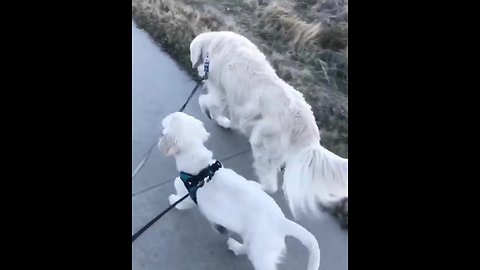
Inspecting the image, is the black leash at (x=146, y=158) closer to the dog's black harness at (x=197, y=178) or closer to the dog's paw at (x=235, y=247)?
the dog's black harness at (x=197, y=178)

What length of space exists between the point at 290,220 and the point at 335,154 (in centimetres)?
37

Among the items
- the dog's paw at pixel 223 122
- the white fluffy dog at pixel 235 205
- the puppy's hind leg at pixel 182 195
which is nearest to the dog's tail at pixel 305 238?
the white fluffy dog at pixel 235 205

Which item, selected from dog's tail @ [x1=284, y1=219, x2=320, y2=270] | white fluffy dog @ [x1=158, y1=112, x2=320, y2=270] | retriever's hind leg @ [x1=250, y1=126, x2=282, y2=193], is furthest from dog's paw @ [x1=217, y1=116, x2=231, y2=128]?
dog's tail @ [x1=284, y1=219, x2=320, y2=270]

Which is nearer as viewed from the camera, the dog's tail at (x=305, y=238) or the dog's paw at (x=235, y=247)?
the dog's tail at (x=305, y=238)

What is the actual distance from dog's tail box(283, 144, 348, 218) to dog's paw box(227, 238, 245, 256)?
266 mm

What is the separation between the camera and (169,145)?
7.01 feet

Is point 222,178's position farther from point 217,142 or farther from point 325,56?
point 325,56

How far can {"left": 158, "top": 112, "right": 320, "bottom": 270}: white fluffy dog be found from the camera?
200cm

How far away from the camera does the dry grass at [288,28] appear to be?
2438mm

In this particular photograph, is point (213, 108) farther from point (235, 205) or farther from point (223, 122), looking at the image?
point (235, 205)

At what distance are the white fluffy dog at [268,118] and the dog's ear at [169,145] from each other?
382 mm
